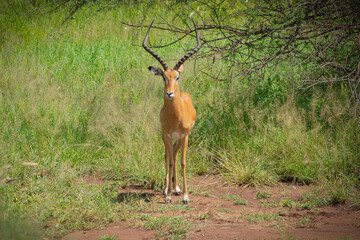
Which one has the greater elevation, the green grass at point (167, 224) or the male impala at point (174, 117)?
the male impala at point (174, 117)

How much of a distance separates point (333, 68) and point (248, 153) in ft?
8.68

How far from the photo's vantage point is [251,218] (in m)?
4.82

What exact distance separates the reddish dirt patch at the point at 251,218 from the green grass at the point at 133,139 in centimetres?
16

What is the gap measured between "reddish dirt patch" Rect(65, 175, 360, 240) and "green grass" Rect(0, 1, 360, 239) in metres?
0.16

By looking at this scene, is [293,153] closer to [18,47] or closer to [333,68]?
[333,68]

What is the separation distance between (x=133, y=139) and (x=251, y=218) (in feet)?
8.52

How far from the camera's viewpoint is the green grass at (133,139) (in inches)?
204

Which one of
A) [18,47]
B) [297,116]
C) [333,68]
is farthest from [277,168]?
[18,47]

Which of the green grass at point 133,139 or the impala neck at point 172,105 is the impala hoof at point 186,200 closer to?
the green grass at point 133,139

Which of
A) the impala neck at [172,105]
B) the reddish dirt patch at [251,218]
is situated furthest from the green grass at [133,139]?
the impala neck at [172,105]

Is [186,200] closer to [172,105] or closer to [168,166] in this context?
[168,166]

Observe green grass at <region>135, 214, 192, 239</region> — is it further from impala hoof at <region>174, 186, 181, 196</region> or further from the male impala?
impala hoof at <region>174, 186, 181, 196</region>

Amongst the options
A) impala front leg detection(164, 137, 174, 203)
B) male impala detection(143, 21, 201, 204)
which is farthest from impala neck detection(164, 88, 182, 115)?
impala front leg detection(164, 137, 174, 203)

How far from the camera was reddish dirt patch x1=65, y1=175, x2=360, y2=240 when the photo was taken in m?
4.39
